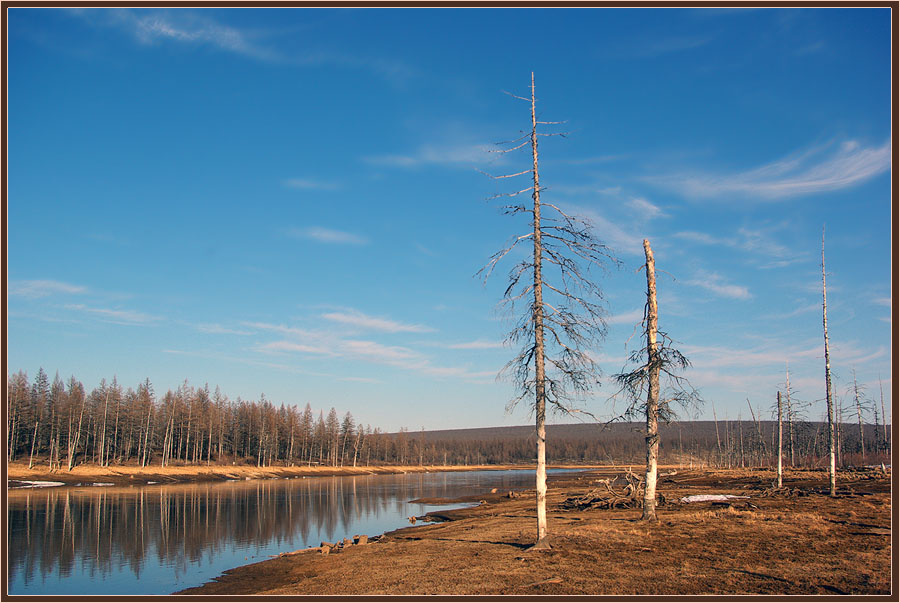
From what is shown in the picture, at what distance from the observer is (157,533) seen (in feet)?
126

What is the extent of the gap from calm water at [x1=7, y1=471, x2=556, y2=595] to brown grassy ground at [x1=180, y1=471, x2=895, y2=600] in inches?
197

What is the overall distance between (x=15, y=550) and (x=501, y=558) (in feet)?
91.2

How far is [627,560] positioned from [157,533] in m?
32.7

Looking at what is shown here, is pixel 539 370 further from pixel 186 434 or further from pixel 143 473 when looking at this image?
pixel 186 434

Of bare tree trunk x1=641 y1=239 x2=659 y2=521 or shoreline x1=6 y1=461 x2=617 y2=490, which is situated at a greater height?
bare tree trunk x1=641 y1=239 x2=659 y2=521

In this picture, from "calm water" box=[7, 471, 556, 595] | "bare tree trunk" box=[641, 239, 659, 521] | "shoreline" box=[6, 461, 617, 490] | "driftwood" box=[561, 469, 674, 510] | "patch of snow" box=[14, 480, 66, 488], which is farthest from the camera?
"shoreline" box=[6, 461, 617, 490]

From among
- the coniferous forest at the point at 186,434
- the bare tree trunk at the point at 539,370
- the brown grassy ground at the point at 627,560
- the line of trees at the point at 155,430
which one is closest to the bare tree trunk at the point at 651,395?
the brown grassy ground at the point at 627,560

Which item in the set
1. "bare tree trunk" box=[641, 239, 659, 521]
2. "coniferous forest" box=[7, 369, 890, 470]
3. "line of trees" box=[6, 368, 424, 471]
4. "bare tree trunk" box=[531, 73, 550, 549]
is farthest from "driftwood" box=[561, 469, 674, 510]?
"line of trees" box=[6, 368, 424, 471]

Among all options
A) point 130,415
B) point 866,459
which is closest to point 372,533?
point 866,459

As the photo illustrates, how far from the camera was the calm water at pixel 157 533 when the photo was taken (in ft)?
82.0

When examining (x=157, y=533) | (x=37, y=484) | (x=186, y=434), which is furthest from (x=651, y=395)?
(x=186, y=434)

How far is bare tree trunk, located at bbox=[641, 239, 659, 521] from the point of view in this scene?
2611cm

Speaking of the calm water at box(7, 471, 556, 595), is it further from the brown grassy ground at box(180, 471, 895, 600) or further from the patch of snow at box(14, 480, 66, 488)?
the patch of snow at box(14, 480, 66, 488)

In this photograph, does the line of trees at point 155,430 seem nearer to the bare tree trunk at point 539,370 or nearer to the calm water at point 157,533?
the calm water at point 157,533
